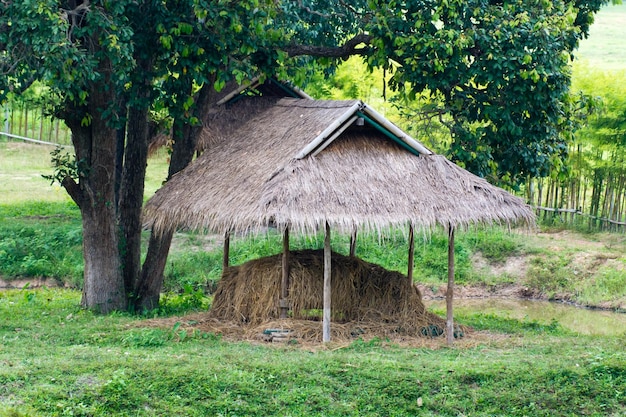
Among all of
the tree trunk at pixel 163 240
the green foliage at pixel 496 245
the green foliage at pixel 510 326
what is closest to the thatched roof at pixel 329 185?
the tree trunk at pixel 163 240

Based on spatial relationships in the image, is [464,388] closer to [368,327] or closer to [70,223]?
[368,327]

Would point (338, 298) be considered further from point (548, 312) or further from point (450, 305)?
point (548, 312)

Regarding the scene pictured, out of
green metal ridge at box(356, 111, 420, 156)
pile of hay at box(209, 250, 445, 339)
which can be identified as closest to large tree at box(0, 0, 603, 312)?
green metal ridge at box(356, 111, 420, 156)

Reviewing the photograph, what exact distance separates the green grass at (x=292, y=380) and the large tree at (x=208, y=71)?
3.03 metres

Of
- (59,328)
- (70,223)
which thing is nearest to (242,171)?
(59,328)

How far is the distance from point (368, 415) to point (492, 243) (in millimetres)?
11829

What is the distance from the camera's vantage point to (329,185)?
11.1 meters

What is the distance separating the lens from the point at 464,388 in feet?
30.2

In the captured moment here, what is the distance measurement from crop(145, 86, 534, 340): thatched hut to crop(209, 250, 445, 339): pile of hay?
0.32 m

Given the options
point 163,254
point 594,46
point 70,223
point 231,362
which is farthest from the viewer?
point 594,46

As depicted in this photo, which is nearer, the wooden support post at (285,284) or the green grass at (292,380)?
the green grass at (292,380)

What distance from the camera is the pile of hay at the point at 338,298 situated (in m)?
11.7

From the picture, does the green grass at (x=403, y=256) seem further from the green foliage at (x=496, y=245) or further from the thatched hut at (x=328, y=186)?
the thatched hut at (x=328, y=186)

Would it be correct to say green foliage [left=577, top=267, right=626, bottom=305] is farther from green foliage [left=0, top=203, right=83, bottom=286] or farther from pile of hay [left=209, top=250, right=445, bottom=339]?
green foliage [left=0, top=203, right=83, bottom=286]
